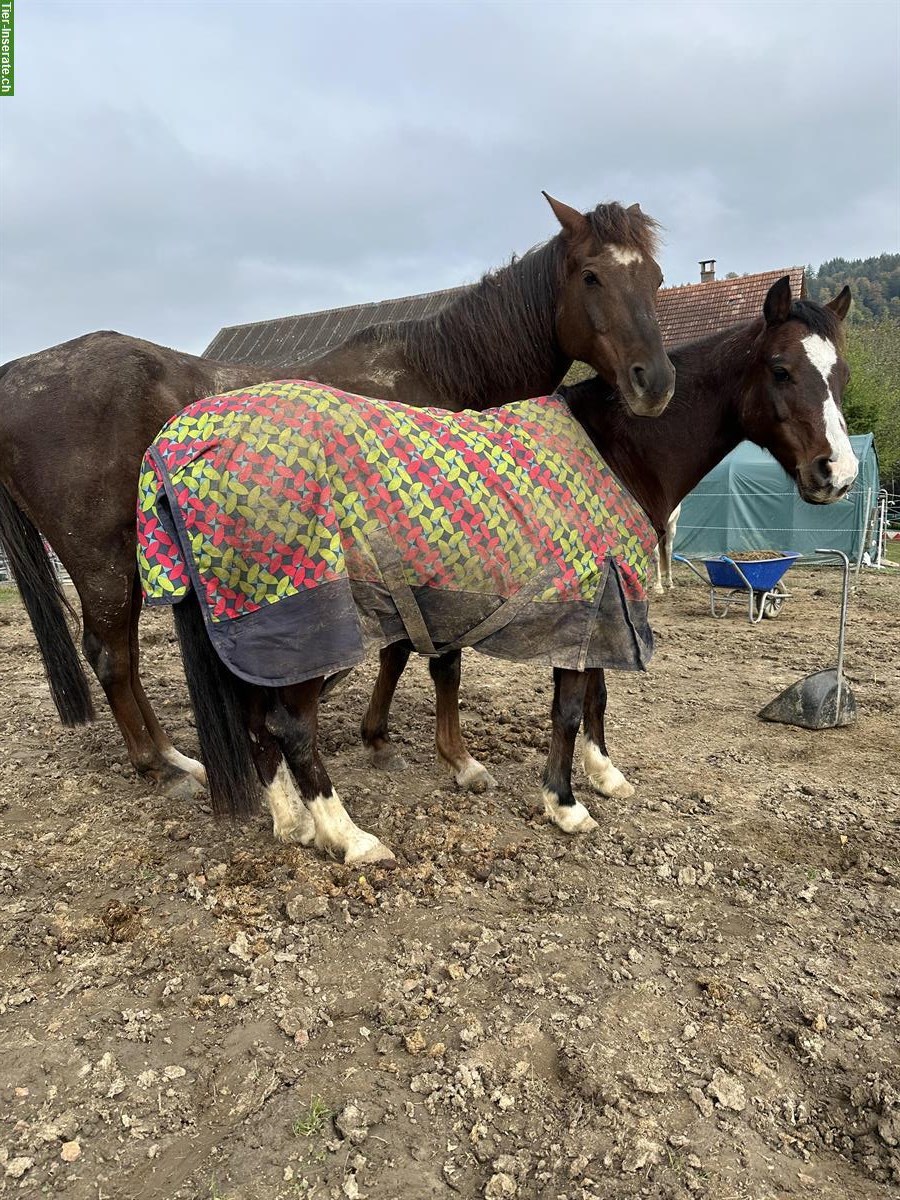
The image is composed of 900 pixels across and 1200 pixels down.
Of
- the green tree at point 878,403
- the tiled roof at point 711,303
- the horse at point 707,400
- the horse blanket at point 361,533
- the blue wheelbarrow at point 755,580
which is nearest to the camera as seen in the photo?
the horse blanket at point 361,533

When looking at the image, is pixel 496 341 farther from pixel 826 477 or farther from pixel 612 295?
pixel 826 477

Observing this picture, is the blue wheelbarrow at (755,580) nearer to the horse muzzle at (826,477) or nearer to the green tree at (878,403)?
the horse muzzle at (826,477)

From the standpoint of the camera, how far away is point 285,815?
3197 millimetres

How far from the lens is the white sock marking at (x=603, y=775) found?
3.66m

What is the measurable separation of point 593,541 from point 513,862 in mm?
1398

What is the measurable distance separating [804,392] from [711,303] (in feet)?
66.3

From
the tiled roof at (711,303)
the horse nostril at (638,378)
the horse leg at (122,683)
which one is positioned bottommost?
the horse leg at (122,683)

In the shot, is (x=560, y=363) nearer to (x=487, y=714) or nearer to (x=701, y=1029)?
(x=487, y=714)

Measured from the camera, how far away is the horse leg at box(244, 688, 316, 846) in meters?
3.15

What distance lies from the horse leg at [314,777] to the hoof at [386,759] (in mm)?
926

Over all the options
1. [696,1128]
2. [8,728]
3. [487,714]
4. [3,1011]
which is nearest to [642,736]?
[487,714]

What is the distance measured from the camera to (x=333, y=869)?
9.64 feet

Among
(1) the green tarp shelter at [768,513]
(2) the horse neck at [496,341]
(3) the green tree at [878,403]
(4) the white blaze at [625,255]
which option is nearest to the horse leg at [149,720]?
(2) the horse neck at [496,341]

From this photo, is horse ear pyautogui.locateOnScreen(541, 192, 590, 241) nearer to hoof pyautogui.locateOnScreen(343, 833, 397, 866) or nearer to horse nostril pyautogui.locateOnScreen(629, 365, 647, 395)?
horse nostril pyautogui.locateOnScreen(629, 365, 647, 395)
